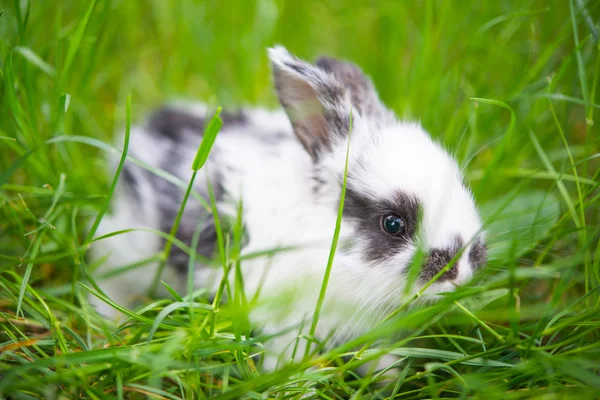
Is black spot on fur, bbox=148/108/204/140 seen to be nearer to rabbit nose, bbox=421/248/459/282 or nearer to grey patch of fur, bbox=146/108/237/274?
grey patch of fur, bbox=146/108/237/274

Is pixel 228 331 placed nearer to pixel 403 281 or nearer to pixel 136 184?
pixel 403 281

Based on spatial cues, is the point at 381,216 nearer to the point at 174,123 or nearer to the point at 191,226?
the point at 191,226

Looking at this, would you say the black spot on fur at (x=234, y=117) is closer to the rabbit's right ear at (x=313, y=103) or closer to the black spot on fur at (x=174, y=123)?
the black spot on fur at (x=174, y=123)

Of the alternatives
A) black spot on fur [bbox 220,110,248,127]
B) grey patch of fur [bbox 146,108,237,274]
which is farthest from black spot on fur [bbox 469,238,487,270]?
black spot on fur [bbox 220,110,248,127]

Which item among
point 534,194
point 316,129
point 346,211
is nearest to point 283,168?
point 316,129

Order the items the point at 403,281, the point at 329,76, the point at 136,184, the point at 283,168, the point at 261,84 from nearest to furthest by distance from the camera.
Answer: the point at 403,281 → the point at 329,76 → the point at 283,168 → the point at 136,184 → the point at 261,84

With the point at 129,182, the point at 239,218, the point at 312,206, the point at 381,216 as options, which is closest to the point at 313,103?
the point at 312,206
